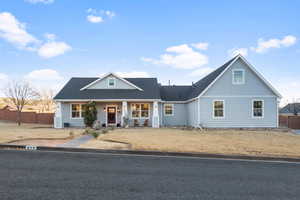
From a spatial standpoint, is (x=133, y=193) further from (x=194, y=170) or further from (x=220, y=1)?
(x=220, y=1)

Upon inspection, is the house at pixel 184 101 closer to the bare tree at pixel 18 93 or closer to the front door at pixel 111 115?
the front door at pixel 111 115

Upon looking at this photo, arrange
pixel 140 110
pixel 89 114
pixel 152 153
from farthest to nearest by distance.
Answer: pixel 140 110 → pixel 89 114 → pixel 152 153

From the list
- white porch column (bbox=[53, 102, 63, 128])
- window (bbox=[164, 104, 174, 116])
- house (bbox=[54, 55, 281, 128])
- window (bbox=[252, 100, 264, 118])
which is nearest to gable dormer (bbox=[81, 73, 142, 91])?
house (bbox=[54, 55, 281, 128])

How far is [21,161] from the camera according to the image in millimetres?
6516

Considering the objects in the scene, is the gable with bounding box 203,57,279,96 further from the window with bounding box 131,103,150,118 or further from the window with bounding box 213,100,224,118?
the window with bounding box 131,103,150,118

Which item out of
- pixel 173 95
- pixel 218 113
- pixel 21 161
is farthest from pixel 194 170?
pixel 173 95

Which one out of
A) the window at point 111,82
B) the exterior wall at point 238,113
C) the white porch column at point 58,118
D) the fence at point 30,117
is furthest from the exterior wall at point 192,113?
the fence at point 30,117

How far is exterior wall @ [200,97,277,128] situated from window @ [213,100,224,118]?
29 centimetres

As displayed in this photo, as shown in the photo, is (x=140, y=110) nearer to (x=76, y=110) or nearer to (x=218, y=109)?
(x=76, y=110)

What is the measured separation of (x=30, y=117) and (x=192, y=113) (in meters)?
21.4

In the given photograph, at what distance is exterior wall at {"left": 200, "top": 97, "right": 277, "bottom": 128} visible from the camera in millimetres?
17828

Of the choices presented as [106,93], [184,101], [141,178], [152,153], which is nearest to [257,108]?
[184,101]

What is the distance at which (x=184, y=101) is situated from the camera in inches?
863

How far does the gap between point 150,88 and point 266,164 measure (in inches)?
630
